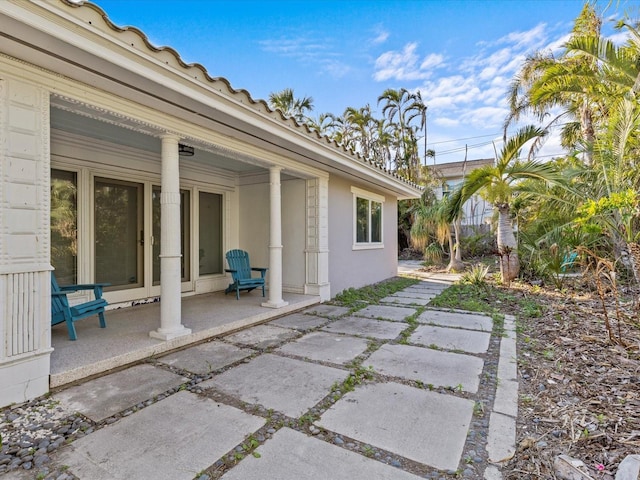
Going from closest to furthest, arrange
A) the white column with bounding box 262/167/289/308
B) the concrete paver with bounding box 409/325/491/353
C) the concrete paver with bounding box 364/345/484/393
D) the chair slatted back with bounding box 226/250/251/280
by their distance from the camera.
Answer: the concrete paver with bounding box 364/345/484/393
the concrete paver with bounding box 409/325/491/353
the white column with bounding box 262/167/289/308
the chair slatted back with bounding box 226/250/251/280

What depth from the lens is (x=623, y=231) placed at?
5516 mm

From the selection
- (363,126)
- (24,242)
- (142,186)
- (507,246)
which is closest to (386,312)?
(507,246)

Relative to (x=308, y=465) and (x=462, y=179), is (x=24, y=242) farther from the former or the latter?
(x=462, y=179)

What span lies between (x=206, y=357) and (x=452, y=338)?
2.84 meters

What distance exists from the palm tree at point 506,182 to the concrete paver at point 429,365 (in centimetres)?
498

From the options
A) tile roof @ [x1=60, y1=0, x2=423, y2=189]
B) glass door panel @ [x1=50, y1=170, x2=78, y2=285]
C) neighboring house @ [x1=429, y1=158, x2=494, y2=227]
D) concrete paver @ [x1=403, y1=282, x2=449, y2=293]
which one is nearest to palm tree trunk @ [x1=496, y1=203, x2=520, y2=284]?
concrete paver @ [x1=403, y1=282, x2=449, y2=293]

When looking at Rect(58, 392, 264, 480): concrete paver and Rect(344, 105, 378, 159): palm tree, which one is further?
Rect(344, 105, 378, 159): palm tree

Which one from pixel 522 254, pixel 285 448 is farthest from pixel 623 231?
pixel 285 448

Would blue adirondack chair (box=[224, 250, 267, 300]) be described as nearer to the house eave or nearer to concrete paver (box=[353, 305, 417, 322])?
concrete paver (box=[353, 305, 417, 322])

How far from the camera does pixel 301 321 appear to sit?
4719mm

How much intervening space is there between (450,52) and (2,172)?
12048 mm

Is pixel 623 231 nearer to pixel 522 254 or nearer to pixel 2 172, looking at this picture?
pixel 522 254

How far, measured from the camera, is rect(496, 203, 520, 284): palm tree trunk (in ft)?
24.5

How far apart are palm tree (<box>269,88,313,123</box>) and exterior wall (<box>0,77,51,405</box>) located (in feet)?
48.9
